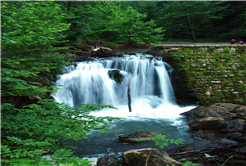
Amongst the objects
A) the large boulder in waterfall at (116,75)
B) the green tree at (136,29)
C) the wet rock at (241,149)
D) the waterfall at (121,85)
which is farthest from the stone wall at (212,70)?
the green tree at (136,29)

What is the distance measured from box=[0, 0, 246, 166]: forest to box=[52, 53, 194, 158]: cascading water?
3.17 ft

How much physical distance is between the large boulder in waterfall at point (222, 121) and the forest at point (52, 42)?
331 centimetres

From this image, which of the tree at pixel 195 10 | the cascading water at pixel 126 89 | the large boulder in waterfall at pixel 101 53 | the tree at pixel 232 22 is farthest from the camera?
the tree at pixel 232 22

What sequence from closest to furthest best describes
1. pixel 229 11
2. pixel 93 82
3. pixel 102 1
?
1. pixel 93 82
2. pixel 102 1
3. pixel 229 11

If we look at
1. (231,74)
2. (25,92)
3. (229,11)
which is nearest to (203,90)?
(231,74)

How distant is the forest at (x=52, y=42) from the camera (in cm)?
229

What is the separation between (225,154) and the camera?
3.85 metres

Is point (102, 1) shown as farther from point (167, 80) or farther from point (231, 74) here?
point (231, 74)

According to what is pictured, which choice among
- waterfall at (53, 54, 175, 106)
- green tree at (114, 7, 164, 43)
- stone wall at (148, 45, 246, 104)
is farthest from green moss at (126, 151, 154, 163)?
green tree at (114, 7, 164, 43)

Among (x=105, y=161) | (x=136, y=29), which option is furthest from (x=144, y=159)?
(x=136, y=29)

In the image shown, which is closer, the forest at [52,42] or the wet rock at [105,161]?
the forest at [52,42]

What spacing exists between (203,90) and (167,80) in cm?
189

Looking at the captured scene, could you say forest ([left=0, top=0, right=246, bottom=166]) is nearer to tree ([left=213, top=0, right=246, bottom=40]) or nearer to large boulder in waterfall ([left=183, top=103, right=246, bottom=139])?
tree ([left=213, top=0, right=246, bottom=40])

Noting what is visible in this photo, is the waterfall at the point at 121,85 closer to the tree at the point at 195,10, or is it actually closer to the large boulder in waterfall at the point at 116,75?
the large boulder in waterfall at the point at 116,75
